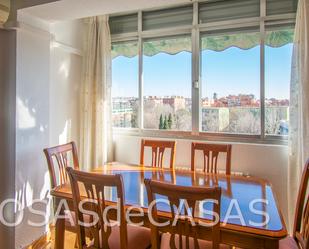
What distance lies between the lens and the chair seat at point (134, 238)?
1.67 metres

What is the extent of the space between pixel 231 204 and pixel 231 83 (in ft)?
5.92

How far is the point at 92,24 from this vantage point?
134 inches

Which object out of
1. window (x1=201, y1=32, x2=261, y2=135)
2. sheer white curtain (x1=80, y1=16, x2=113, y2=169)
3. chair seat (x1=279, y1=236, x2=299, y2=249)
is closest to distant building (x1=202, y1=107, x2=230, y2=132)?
window (x1=201, y1=32, x2=261, y2=135)

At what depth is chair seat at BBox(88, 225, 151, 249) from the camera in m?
1.67

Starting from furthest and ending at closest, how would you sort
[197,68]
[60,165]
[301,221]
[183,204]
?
[197,68] → [60,165] → [301,221] → [183,204]

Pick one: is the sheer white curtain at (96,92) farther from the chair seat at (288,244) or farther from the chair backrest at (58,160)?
the chair seat at (288,244)

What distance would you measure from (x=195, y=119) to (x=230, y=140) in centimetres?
49

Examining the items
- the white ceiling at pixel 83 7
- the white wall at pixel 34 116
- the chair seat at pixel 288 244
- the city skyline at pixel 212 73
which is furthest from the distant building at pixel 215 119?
the white wall at pixel 34 116

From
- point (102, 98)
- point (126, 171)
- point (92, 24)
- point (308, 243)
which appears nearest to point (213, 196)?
point (308, 243)

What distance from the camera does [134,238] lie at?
176 cm

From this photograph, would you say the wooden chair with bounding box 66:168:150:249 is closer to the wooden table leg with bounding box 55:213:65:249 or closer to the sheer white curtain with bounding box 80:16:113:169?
the wooden table leg with bounding box 55:213:65:249

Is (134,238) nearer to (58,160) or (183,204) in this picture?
(183,204)

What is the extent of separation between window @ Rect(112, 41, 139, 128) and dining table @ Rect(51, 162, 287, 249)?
1.28 meters

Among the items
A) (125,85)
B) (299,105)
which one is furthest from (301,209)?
(125,85)
